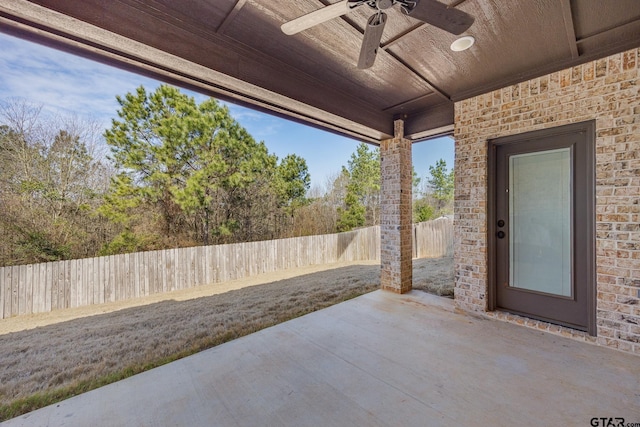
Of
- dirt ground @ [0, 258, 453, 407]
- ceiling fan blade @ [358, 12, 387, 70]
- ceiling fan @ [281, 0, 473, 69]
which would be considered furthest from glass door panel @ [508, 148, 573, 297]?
ceiling fan blade @ [358, 12, 387, 70]

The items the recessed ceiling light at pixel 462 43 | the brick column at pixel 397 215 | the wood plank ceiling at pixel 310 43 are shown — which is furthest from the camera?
the brick column at pixel 397 215

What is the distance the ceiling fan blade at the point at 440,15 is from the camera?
1.37 m

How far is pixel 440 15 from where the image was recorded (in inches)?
57.1

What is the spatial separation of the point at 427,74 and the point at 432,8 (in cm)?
154

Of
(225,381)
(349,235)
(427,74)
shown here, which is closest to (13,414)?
(225,381)

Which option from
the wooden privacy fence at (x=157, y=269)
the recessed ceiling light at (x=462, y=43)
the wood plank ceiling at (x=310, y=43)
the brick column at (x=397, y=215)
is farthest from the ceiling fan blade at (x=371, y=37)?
the wooden privacy fence at (x=157, y=269)

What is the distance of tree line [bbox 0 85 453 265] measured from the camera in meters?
4.61

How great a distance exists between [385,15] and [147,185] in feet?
23.4

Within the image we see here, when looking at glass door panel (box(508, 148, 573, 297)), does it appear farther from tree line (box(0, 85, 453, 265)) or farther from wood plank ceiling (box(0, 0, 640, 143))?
tree line (box(0, 85, 453, 265))

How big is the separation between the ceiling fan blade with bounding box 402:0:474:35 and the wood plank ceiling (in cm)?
38

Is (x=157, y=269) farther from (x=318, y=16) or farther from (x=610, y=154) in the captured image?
(x=610, y=154)

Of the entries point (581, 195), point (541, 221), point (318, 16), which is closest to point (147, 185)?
point (318, 16)

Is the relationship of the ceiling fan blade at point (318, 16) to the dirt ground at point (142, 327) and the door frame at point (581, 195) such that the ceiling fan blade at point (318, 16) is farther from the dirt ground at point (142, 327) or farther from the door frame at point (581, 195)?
the dirt ground at point (142, 327)

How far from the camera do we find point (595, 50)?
2295mm
